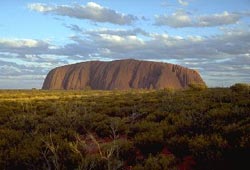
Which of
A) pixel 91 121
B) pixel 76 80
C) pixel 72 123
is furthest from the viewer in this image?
pixel 76 80

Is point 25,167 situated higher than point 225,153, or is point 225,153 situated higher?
point 225,153

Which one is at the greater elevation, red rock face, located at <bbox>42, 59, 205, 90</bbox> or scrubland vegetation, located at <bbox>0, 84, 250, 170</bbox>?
red rock face, located at <bbox>42, 59, 205, 90</bbox>

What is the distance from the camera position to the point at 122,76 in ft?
502

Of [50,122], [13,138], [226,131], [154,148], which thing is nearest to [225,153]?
[226,131]

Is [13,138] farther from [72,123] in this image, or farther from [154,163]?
[154,163]

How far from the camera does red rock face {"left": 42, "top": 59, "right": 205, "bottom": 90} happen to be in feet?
480

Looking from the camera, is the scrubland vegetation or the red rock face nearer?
the scrubland vegetation

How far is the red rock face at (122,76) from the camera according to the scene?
480 ft

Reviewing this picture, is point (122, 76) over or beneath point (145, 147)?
over

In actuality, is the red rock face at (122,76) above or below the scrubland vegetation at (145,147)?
above

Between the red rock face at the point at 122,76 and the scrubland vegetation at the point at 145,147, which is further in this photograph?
the red rock face at the point at 122,76

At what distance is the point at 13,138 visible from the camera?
36.1 feet

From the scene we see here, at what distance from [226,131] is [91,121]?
21.3ft

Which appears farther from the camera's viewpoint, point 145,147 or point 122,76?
point 122,76
